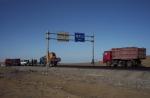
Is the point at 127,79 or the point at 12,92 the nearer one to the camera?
the point at 12,92

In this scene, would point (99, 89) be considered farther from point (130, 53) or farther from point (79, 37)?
point (79, 37)

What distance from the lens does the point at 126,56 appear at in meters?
46.2

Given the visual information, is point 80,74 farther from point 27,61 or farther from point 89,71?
point 27,61

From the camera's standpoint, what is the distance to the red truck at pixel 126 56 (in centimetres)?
4531

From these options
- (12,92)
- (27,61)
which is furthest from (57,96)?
(27,61)

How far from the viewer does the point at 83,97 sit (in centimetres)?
2002

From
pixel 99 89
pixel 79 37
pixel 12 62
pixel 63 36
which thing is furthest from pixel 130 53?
pixel 12 62

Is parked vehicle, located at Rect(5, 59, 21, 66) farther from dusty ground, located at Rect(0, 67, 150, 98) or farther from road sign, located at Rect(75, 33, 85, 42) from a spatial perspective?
dusty ground, located at Rect(0, 67, 150, 98)

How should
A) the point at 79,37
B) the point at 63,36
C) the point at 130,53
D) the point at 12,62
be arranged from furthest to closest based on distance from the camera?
the point at 12,62 → the point at 79,37 → the point at 63,36 → the point at 130,53

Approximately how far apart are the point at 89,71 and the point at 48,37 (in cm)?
2354

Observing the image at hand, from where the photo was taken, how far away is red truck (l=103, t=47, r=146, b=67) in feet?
149

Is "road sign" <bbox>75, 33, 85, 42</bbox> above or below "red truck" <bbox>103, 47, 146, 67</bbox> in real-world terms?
above

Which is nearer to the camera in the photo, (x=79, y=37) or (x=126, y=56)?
(x=126, y=56)

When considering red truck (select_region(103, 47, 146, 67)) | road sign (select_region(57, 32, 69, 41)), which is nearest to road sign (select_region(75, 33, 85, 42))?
road sign (select_region(57, 32, 69, 41))
